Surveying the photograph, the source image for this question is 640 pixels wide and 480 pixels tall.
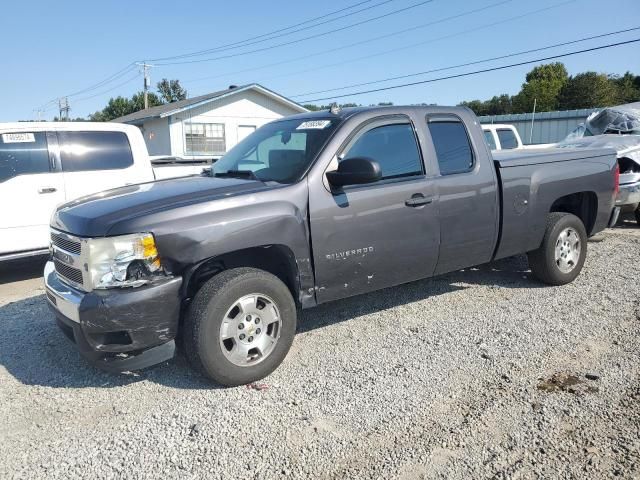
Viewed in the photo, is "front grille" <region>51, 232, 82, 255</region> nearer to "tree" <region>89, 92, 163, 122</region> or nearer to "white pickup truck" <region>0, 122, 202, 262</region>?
"white pickup truck" <region>0, 122, 202, 262</region>

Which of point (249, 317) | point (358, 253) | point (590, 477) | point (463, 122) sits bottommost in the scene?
point (590, 477)

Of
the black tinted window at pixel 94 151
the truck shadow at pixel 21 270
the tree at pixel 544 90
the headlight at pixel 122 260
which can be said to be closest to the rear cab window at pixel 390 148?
the headlight at pixel 122 260

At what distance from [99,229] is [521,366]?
3126mm

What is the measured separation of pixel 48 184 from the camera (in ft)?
22.5

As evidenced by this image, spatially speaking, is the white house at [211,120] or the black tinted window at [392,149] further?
the white house at [211,120]

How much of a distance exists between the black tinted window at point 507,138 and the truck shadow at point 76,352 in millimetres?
7120

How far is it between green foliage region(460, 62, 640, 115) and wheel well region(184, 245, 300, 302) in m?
Result: 46.7

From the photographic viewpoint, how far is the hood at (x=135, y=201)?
11.0ft

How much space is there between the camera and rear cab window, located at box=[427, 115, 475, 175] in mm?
4672

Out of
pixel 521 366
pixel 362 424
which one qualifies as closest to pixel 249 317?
pixel 362 424

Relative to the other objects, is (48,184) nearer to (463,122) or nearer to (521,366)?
(463,122)

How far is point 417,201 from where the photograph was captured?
171 inches

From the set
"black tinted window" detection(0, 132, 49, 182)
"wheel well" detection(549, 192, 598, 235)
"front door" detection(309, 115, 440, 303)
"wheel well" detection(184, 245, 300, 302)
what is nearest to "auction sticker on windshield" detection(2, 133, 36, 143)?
"black tinted window" detection(0, 132, 49, 182)

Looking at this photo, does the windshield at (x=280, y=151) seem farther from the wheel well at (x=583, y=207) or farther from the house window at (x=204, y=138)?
the house window at (x=204, y=138)
